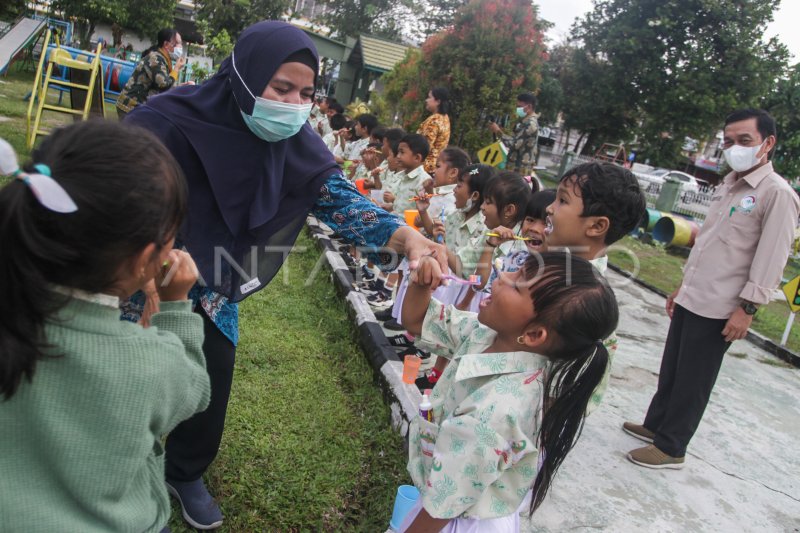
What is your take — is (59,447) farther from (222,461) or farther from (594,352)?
(222,461)

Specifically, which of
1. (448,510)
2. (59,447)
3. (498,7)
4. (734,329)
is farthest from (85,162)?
(498,7)

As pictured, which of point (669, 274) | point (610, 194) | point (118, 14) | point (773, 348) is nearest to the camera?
point (610, 194)

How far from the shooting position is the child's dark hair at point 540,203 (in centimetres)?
346

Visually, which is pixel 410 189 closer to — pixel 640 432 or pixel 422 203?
pixel 422 203

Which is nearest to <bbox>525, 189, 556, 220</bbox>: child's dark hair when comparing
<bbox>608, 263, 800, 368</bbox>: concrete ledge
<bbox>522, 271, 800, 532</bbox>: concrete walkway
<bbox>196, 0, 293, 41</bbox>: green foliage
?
<bbox>522, 271, 800, 532</bbox>: concrete walkway

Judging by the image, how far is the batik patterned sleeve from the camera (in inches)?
91.1

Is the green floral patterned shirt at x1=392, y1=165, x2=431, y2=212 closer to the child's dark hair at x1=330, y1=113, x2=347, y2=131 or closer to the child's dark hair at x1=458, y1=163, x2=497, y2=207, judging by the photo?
the child's dark hair at x1=458, y1=163, x2=497, y2=207

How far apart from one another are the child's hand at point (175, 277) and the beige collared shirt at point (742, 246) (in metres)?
2.95

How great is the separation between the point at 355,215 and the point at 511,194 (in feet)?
5.81

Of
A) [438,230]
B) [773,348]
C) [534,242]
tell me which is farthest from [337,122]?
[534,242]

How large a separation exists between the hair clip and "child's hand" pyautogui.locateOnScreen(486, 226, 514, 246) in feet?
9.10

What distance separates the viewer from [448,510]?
5.31 feet

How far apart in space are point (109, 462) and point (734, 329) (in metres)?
3.16

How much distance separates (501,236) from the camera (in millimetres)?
3555
